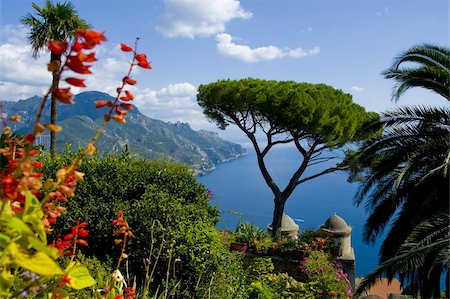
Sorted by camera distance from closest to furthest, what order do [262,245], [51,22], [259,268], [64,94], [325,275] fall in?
[64,94], [325,275], [259,268], [262,245], [51,22]

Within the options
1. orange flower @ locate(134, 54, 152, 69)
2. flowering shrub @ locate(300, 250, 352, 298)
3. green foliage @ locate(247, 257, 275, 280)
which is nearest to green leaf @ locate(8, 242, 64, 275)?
orange flower @ locate(134, 54, 152, 69)

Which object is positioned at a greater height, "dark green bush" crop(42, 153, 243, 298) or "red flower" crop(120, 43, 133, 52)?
"red flower" crop(120, 43, 133, 52)

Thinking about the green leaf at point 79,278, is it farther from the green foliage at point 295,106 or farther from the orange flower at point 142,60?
the green foliage at point 295,106

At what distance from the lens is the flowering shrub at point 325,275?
7289 mm

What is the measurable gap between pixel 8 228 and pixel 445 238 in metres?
6.69

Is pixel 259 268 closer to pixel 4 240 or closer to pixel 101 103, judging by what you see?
pixel 101 103

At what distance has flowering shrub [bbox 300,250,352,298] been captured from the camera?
729 centimetres

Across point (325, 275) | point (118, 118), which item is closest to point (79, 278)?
point (118, 118)

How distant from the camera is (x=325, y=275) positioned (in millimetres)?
7516

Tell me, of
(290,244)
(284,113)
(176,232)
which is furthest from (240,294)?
(284,113)

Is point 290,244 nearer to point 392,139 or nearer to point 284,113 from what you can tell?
point 392,139

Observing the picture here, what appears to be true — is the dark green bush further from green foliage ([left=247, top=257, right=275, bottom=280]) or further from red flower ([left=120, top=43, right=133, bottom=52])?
red flower ([left=120, top=43, right=133, bottom=52])

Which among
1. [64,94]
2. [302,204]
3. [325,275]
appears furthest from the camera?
[302,204]

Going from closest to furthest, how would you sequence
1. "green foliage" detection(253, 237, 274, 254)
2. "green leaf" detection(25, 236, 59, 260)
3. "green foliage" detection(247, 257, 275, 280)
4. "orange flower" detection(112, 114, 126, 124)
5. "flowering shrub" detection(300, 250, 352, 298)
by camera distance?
"green leaf" detection(25, 236, 59, 260), "orange flower" detection(112, 114, 126, 124), "flowering shrub" detection(300, 250, 352, 298), "green foliage" detection(247, 257, 275, 280), "green foliage" detection(253, 237, 274, 254)
